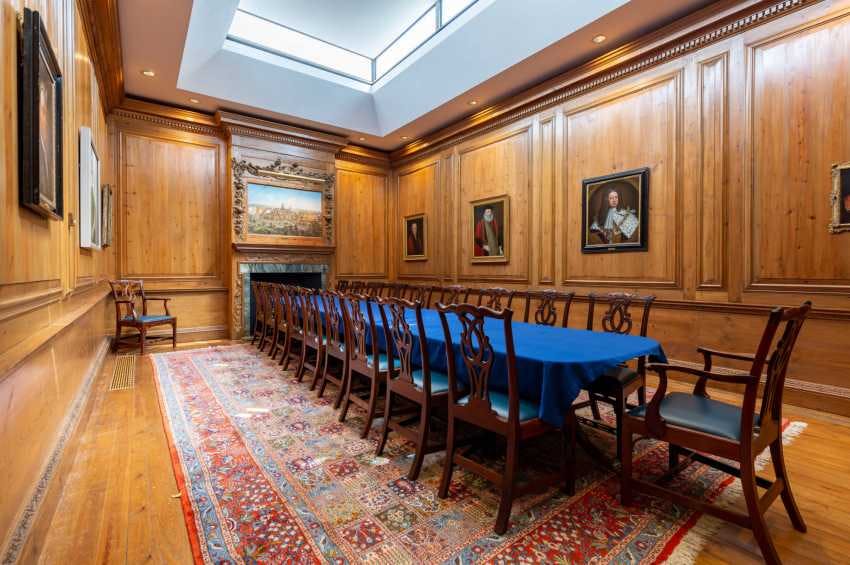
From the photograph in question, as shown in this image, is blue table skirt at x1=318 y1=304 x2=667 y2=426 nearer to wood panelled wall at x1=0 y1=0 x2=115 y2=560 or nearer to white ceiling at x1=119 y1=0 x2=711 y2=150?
wood panelled wall at x1=0 y1=0 x2=115 y2=560

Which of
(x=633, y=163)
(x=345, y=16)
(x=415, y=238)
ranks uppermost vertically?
(x=345, y=16)

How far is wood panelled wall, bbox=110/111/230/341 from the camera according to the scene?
5.99 metres

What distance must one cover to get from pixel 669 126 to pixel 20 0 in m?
4.89

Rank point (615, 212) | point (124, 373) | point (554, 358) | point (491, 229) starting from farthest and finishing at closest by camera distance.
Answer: point (491, 229) < point (615, 212) < point (124, 373) < point (554, 358)

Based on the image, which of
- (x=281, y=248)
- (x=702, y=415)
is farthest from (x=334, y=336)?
(x=281, y=248)

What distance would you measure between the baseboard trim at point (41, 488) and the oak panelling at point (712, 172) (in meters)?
4.83

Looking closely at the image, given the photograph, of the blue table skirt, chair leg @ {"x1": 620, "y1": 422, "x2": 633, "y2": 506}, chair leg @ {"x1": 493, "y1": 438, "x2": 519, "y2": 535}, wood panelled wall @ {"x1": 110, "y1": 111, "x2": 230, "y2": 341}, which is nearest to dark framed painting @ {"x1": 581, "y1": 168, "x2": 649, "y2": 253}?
the blue table skirt

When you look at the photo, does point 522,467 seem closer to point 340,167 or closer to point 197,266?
point 197,266

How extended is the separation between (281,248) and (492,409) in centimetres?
584

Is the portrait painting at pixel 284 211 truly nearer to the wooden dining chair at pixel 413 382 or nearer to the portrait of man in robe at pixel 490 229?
the portrait of man in robe at pixel 490 229

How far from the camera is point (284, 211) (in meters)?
7.03

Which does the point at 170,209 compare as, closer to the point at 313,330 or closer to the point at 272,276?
the point at 272,276

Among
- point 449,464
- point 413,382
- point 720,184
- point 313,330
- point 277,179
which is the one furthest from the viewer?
point 277,179

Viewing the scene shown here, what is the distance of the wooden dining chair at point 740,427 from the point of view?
1.58 m
